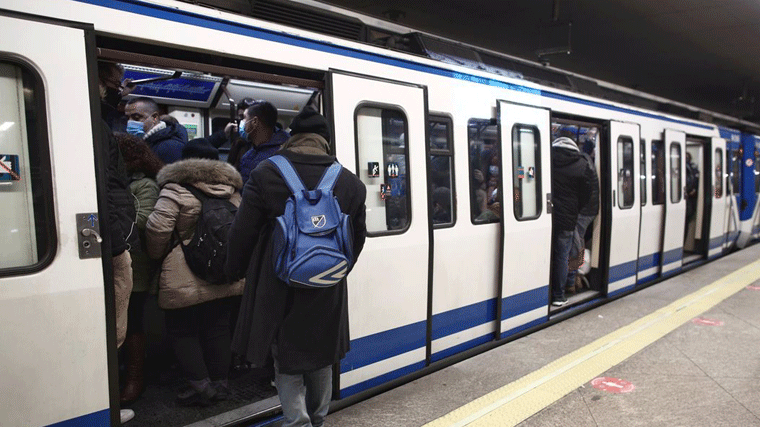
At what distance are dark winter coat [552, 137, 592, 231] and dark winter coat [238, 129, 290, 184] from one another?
333 cm

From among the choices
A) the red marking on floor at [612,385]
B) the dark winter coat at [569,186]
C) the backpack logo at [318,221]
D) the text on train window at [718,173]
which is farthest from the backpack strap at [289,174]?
the text on train window at [718,173]

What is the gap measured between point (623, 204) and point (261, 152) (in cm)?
475

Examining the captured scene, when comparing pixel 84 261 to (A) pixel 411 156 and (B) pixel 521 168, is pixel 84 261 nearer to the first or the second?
(A) pixel 411 156

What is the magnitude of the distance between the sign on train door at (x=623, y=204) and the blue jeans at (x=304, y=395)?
467 cm

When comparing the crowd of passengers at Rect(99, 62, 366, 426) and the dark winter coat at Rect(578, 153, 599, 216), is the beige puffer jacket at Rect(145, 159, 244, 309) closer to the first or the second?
the crowd of passengers at Rect(99, 62, 366, 426)

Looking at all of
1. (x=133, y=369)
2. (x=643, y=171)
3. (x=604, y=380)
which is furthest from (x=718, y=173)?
(x=133, y=369)

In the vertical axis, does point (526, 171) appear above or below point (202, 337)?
above

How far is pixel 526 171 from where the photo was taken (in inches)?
199

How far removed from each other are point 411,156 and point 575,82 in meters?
3.11

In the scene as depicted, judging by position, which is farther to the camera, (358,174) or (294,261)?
(358,174)

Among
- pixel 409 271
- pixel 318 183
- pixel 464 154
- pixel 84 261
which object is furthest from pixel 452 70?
pixel 84 261

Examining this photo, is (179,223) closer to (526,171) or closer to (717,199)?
(526,171)

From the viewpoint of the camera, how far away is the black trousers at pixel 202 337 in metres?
3.38

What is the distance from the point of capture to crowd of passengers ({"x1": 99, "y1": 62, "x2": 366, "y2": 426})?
2.47 meters
